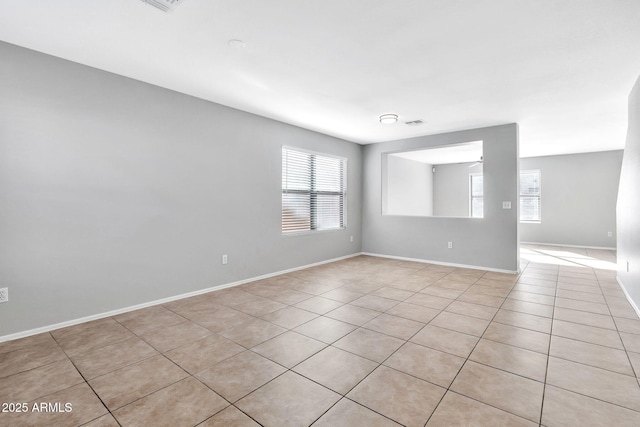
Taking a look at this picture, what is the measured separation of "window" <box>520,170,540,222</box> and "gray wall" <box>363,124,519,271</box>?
4147 millimetres

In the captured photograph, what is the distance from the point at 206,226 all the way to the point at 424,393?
3046 millimetres

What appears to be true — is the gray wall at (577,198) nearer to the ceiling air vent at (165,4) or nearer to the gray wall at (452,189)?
the gray wall at (452,189)

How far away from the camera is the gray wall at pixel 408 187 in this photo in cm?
779

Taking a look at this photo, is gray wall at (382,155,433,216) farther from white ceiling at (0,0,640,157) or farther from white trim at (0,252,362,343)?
white trim at (0,252,362,343)

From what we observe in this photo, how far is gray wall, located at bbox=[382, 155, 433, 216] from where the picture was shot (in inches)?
307

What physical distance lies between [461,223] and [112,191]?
5219 millimetres

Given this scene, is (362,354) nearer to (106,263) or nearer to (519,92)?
(106,263)

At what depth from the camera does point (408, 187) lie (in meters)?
8.52

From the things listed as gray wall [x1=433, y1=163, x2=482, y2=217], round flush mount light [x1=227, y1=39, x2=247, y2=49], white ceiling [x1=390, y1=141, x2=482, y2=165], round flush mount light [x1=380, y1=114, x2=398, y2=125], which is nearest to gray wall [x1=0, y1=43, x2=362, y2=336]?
round flush mount light [x1=227, y1=39, x2=247, y2=49]

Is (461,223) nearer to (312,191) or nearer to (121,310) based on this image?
(312,191)

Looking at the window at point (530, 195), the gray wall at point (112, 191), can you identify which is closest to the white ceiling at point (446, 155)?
the window at point (530, 195)

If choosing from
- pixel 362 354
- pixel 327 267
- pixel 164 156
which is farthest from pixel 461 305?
pixel 164 156

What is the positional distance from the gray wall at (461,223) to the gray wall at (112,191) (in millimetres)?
2794

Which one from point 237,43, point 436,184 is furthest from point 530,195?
point 237,43
